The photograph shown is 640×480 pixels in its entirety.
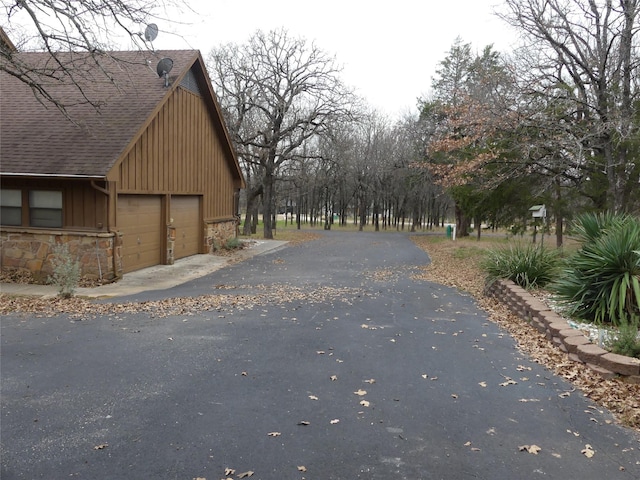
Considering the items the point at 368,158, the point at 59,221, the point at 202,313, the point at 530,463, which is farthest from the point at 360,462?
the point at 368,158

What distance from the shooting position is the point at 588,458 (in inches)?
→ 149

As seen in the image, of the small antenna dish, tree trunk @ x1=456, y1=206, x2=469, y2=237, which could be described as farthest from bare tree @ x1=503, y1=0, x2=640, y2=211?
tree trunk @ x1=456, y1=206, x2=469, y2=237

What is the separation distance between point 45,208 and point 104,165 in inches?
88.0

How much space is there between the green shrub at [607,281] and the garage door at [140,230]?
10.7 m

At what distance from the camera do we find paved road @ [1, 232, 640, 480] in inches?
145

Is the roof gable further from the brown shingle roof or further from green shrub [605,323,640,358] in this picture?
green shrub [605,323,640,358]

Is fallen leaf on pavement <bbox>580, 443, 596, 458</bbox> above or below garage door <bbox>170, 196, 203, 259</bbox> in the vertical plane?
below

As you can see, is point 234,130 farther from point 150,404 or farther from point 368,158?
point 150,404

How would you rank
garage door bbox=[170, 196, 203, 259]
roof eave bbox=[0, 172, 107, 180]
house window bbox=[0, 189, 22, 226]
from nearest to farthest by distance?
1. roof eave bbox=[0, 172, 107, 180]
2. house window bbox=[0, 189, 22, 226]
3. garage door bbox=[170, 196, 203, 259]

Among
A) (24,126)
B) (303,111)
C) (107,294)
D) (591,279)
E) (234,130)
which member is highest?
(303,111)

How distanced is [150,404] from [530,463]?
3.29 m

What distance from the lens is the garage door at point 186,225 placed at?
55.5 feet

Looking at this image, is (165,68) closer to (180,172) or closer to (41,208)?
(180,172)

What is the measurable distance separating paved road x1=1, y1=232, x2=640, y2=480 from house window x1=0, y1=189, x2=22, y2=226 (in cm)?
583
